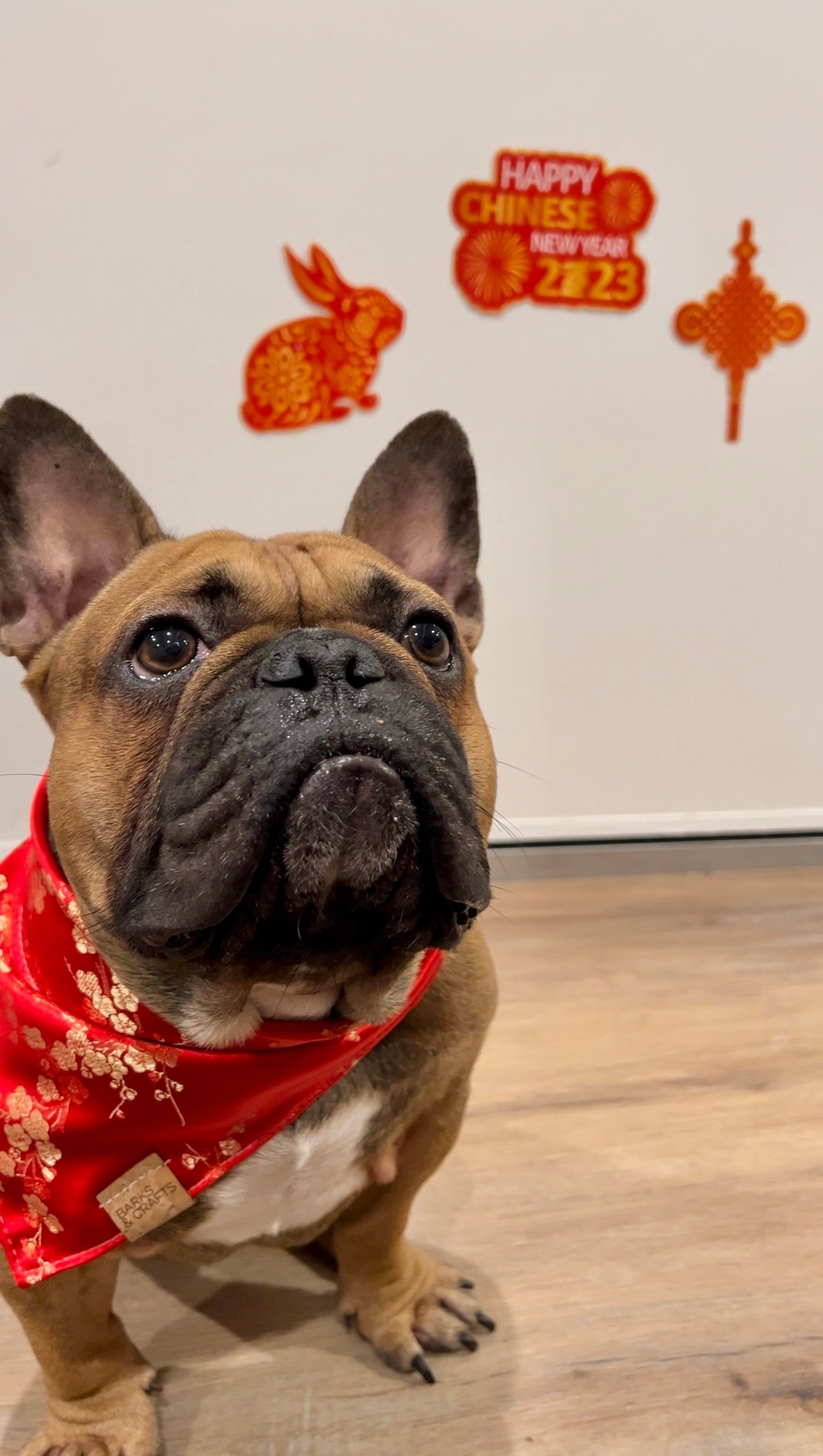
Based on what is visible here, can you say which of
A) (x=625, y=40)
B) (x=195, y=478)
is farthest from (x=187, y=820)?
(x=625, y=40)

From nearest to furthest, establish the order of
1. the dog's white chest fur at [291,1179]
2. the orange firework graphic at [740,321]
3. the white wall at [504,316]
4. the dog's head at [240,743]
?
the dog's head at [240,743], the dog's white chest fur at [291,1179], the white wall at [504,316], the orange firework graphic at [740,321]

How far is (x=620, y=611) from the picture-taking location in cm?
243

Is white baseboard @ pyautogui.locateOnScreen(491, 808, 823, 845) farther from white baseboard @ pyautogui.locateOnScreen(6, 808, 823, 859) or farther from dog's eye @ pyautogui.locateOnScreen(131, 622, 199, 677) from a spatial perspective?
dog's eye @ pyautogui.locateOnScreen(131, 622, 199, 677)

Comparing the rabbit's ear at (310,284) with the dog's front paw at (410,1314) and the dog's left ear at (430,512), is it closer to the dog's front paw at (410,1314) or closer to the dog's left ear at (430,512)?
the dog's left ear at (430,512)

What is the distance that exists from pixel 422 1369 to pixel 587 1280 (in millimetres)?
252

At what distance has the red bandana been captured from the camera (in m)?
0.87

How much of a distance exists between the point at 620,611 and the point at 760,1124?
1324mm

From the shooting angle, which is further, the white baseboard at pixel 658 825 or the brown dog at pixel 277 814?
the white baseboard at pixel 658 825

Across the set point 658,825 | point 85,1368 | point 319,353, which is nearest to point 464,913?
point 85,1368

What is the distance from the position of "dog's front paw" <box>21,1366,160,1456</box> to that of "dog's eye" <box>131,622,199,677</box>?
31.7 inches

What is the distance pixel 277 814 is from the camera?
2.16 feet

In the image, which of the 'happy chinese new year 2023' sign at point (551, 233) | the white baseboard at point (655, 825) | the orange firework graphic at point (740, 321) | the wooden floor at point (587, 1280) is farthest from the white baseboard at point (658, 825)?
the 'happy chinese new year 2023' sign at point (551, 233)

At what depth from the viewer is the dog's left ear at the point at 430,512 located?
→ 1.13m

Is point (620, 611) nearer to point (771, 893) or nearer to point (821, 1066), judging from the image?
point (771, 893)
